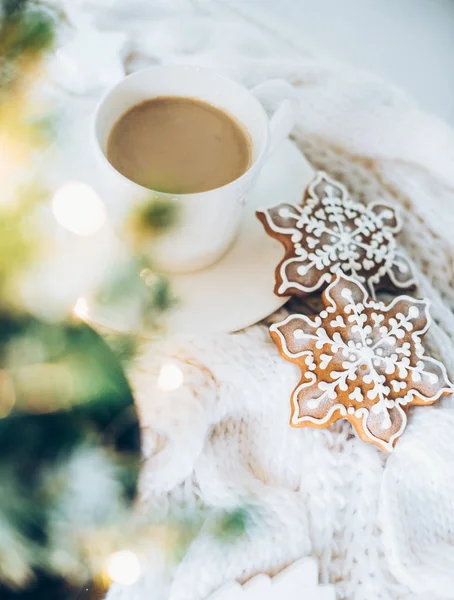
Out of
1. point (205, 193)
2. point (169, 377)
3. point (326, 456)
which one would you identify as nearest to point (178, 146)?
point (205, 193)

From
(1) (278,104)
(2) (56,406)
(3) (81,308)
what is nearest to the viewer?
(2) (56,406)

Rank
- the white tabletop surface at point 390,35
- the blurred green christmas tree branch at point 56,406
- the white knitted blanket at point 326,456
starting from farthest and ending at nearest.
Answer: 1. the white tabletop surface at point 390,35
2. the white knitted blanket at point 326,456
3. the blurred green christmas tree branch at point 56,406

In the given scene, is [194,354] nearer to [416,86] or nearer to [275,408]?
[275,408]

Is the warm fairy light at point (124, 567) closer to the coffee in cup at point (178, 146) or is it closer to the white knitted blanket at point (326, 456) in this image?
the white knitted blanket at point (326, 456)

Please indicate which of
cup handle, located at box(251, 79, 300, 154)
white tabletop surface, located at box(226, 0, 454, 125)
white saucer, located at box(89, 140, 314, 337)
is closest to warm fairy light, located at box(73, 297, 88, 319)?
white saucer, located at box(89, 140, 314, 337)

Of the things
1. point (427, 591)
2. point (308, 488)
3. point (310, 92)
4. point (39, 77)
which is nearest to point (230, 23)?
point (310, 92)

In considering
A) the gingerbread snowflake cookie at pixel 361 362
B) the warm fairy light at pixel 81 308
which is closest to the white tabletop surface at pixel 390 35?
the gingerbread snowflake cookie at pixel 361 362

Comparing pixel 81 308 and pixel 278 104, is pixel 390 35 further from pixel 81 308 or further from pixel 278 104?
pixel 81 308
